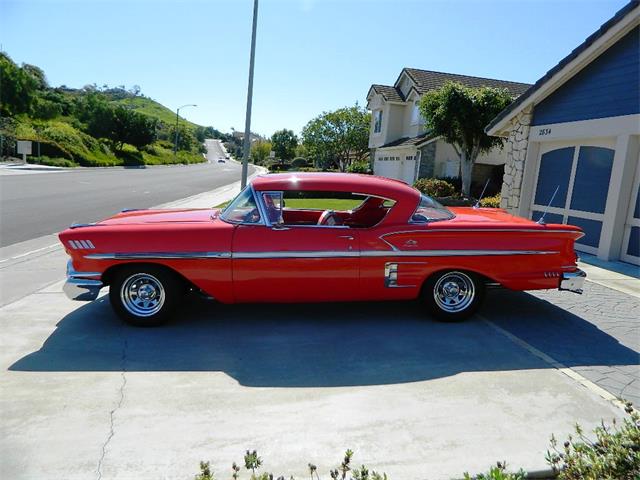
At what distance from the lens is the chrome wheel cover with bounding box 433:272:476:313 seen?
4.88 m

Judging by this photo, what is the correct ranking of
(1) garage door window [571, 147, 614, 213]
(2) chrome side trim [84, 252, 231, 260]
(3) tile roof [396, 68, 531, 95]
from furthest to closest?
(3) tile roof [396, 68, 531, 95], (1) garage door window [571, 147, 614, 213], (2) chrome side trim [84, 252, 231, 260]

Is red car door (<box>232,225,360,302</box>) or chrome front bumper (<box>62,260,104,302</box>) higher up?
red car door (<box>232,225,360,302</box>)

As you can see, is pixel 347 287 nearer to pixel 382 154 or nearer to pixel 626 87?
pixel 626 87

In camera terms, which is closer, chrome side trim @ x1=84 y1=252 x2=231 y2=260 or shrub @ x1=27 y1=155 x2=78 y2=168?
chrome side trim @ x1=84 y1=252 x2=231 y2=260

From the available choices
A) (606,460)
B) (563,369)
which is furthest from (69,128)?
(606,460)

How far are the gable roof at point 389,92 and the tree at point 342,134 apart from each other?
32.0ft

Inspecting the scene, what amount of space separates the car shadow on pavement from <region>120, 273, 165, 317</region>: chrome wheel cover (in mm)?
210

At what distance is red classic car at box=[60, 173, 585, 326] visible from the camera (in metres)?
4.45

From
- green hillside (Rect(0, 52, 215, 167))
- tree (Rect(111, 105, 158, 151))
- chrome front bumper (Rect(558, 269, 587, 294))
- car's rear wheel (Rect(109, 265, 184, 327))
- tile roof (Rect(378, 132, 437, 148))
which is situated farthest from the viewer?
tree (Rect(111, 105, 158, 151))

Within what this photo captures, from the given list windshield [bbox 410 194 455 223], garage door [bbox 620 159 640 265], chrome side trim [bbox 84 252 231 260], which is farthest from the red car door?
garage door [bbox 620 159 640 265]

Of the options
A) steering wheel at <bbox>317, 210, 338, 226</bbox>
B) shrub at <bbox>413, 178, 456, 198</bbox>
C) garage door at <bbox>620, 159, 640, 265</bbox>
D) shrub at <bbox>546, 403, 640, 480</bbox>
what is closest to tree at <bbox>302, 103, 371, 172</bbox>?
shrub at <bbox>413, 178, 456, 198</bbox>

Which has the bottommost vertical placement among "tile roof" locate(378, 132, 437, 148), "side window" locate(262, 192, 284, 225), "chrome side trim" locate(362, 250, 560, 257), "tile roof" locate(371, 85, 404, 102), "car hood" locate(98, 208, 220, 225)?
"chrome side trim" locate(362, 250, 560, 257)

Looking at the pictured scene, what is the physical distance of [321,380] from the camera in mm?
3641

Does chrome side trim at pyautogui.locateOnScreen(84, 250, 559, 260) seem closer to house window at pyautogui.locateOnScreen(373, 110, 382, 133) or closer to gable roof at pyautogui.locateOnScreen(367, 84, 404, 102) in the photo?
gable roof at pyautogui.locateOnScreen(367, 84, 404, 102)
